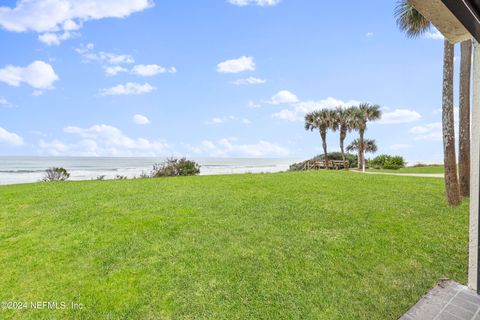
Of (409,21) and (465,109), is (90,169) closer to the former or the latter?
(409,21)

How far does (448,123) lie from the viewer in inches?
253

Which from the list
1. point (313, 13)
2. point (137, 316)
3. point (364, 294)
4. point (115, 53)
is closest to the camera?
point (137, 316)

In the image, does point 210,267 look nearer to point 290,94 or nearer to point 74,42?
point 74,42

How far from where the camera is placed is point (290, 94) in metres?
23.0

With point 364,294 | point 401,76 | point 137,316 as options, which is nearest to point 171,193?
point 137,316

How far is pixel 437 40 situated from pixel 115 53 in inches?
537

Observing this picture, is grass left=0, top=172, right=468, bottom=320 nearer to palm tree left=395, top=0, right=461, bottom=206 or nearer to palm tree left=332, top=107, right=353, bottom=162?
palm tree left=395, top=0, right=461, bottom=206

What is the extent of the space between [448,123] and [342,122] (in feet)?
65.4

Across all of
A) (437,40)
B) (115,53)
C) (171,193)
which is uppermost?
(115,53)

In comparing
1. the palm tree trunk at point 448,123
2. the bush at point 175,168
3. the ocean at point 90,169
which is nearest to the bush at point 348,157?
the ocean at point 90,169

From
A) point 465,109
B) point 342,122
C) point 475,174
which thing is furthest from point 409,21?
point 342,122

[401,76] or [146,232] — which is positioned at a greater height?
[401,76]

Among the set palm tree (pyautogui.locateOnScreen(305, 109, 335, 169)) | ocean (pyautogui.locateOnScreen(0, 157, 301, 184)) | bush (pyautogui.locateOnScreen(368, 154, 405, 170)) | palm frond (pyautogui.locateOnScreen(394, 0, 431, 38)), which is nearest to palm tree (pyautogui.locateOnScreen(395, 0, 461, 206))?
palm frond (pyautogui.locateOnScreen(394, 0, 431, 38))

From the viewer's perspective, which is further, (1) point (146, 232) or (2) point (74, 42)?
(2) point (74, 42)
